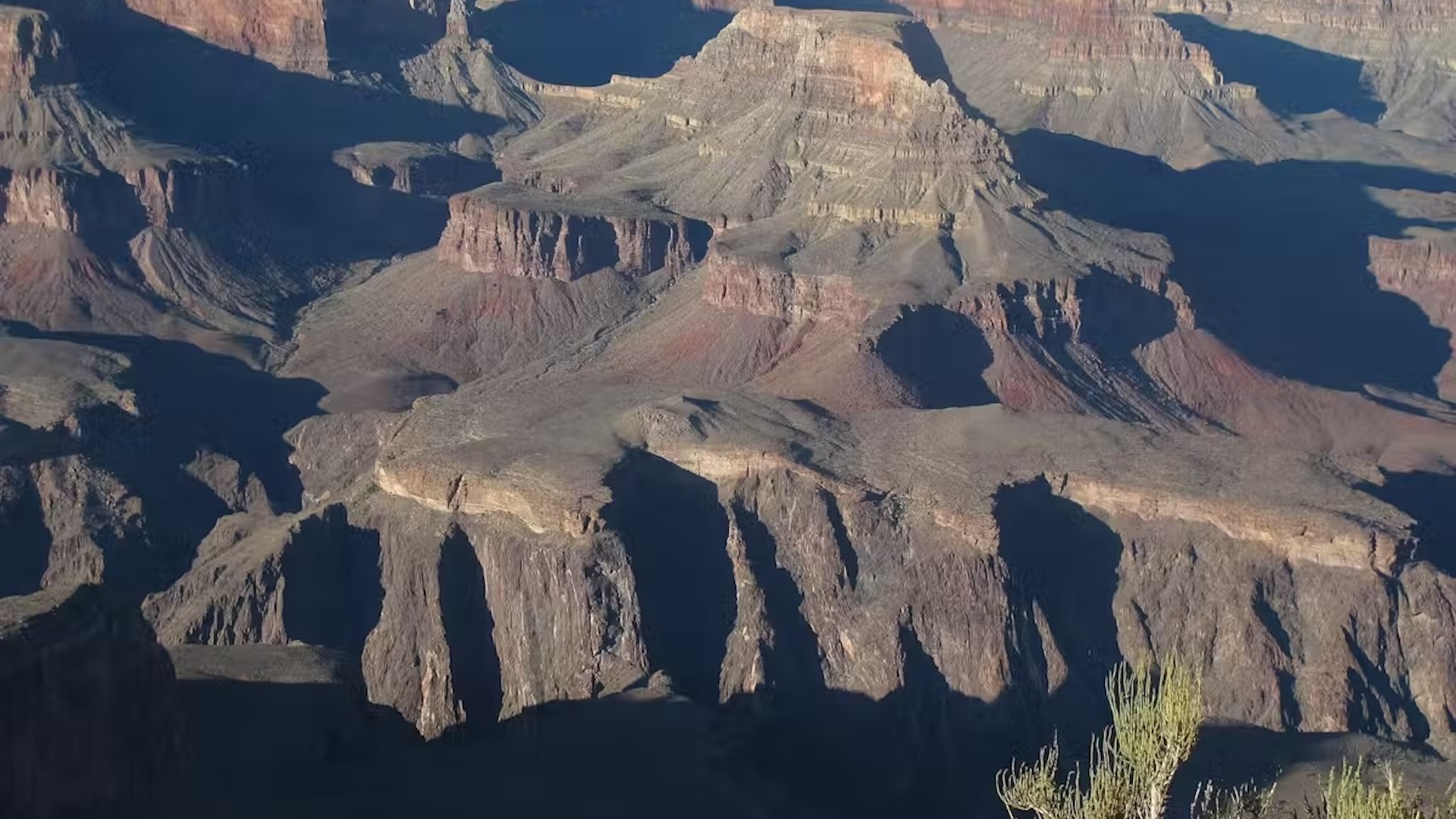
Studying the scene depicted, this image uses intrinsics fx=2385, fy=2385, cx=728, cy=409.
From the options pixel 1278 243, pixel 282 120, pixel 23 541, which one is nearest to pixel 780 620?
pixel 23 541

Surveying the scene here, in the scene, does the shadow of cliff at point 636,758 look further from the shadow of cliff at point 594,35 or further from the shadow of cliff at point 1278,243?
the shadow of cliff at point 594,35

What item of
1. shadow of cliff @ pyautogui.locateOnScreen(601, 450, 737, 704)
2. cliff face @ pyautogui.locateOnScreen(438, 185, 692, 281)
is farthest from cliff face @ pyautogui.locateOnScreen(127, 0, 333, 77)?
shadow of cliff @ pyautogui.locateOnScreen(601, 450, 737, 704)

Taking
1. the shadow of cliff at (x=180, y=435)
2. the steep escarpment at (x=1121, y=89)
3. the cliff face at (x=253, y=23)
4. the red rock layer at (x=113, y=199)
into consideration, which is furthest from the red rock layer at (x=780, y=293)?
the cliff face at (x=253, y=23)

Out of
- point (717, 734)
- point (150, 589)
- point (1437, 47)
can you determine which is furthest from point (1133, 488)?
point (1437, 47)

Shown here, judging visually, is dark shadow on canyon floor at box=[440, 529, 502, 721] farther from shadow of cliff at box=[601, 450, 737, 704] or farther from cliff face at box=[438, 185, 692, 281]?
cliff face at box=[438, 185, 692, 281]

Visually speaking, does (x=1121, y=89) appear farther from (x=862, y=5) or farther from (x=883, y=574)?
(x=883, y=574)

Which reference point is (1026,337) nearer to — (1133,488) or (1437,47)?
(1133,488)

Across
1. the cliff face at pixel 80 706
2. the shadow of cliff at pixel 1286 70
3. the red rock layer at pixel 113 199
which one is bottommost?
the shadow of cliff at pixel 1286 70
